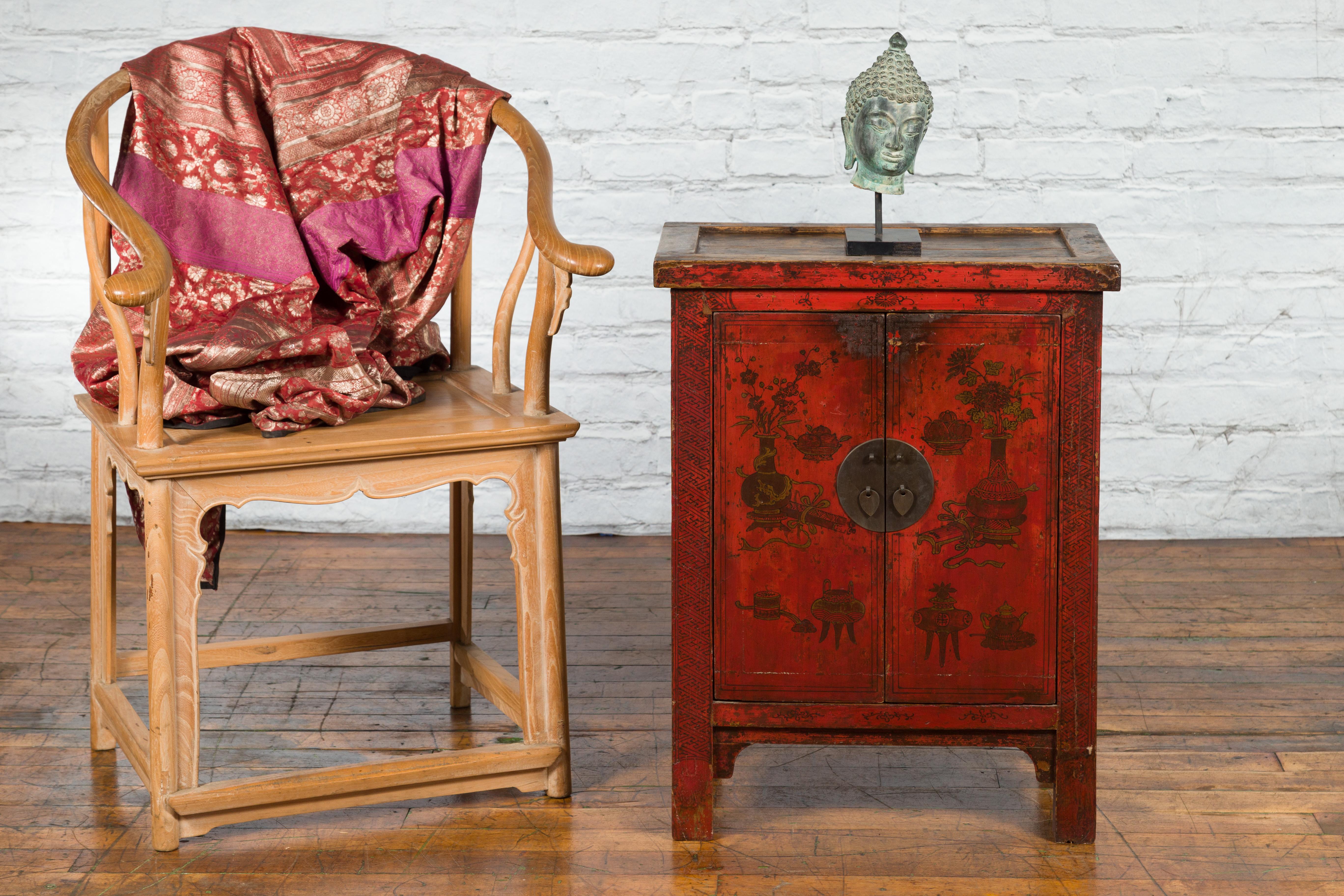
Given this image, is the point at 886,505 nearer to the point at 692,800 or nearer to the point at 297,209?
the point at 692,800

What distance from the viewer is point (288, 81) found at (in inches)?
83.5

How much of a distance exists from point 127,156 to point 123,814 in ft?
2.85

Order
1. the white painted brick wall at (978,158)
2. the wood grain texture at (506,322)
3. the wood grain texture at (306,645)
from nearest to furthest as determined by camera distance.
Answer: the wood grain texture at (506,322) → the wood grain texture at (306,645) → the white painted brick wall at (978,158)

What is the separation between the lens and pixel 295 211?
2092 mm

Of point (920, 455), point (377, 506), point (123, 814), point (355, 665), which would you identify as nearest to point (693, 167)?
point (377, 506)

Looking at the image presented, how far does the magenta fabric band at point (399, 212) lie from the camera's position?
2.07 meters

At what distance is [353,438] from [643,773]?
65 centimetres

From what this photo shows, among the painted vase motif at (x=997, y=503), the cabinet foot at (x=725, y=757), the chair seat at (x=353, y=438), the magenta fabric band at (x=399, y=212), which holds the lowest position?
the cabinet foot at (x=725, y=757)

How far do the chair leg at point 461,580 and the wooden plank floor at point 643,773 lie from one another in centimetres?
5

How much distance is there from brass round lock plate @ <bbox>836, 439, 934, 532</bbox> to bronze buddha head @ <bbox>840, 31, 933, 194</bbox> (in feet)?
1.06

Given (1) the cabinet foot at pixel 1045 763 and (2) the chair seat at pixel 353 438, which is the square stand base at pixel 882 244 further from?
(1) the cabinet foot at pixel 1045 763

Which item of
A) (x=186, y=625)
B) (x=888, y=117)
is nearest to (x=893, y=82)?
(x=888, y=117)

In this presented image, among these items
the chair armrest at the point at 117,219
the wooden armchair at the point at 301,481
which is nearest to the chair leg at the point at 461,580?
the wooden armchair at the point at 301,481

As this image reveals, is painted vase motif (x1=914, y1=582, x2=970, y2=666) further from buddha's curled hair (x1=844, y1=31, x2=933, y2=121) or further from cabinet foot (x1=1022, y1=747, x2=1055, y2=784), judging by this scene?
buddha's curled hair (x1=844, y1=31, x2=933, y2=121)
